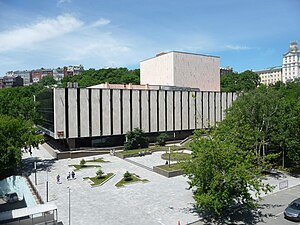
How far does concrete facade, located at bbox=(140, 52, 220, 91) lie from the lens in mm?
66812

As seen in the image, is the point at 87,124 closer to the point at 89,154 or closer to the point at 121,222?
the point at 89,154

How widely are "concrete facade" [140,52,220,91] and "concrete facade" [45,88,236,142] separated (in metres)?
7.43

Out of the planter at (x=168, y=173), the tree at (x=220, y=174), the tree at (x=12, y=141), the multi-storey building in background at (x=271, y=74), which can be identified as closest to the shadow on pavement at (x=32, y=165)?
the tree at (x=12, y=141)

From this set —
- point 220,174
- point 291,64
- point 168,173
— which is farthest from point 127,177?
point 291,64

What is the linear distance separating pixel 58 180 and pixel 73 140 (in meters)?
17.5

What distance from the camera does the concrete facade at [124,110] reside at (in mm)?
47000

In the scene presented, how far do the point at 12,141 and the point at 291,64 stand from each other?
581 ft

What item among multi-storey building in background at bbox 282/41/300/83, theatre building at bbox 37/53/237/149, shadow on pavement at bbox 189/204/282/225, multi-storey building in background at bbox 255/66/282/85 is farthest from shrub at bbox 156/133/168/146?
multi-storey building in background at bbox 255/66/282/85

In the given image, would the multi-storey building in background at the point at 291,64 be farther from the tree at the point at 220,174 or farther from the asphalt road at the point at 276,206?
the tree at the point at 220,174

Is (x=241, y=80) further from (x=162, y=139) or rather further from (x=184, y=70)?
(x=162, y=139)

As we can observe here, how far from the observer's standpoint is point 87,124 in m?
48.6

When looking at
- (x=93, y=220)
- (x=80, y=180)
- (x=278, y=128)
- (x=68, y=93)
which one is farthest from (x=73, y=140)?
(x=278, y=128)

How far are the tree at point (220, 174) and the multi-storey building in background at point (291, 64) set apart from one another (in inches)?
6579

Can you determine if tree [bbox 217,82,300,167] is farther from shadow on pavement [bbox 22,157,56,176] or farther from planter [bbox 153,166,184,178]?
shadow on pavement [bbox 22,157,56,176]
